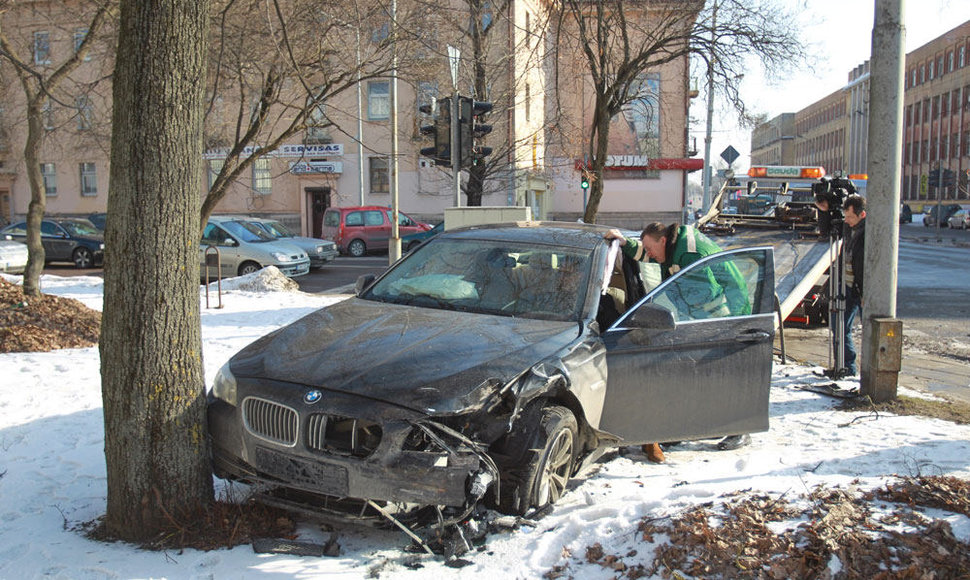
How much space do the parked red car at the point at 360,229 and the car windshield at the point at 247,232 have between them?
277 inches

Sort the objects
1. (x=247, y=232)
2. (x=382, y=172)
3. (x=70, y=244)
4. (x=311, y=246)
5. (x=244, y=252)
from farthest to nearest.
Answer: (x=382, y=172) → (x=70, y=244) → (x=311, y=246) → (x=247, y=232) → (x=244, y=252)

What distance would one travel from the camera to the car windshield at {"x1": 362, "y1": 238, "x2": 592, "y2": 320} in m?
4.68

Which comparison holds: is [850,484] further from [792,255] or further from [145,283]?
[792,255]

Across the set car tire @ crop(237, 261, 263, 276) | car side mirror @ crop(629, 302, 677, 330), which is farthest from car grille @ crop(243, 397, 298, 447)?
car tire @ crop(237, 261, 263, 276)

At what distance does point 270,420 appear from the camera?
3.64 meters

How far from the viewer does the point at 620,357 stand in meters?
4.50

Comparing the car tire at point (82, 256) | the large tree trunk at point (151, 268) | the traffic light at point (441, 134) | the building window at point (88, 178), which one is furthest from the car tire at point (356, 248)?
the large tree trunk at point (151, 268)

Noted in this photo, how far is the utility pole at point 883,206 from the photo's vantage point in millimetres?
6402

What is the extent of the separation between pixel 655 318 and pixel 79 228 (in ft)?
77.1

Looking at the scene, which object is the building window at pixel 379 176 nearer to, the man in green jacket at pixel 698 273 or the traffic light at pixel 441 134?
the traffic light at pixel 441 134

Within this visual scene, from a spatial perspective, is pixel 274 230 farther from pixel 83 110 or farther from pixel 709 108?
pixel 709 108

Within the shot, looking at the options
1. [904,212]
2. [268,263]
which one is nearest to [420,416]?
[268,263]

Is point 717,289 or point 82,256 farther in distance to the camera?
point 82,256

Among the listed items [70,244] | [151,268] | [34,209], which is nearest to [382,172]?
[70,244]
